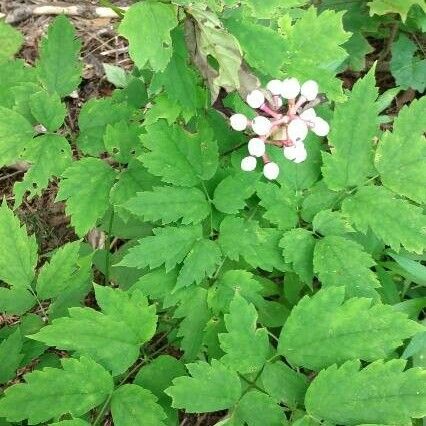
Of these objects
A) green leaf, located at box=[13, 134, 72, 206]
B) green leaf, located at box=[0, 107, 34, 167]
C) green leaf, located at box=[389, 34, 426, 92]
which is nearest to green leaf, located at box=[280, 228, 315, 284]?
green leaf, located at box=[13, 134, 72, 206]

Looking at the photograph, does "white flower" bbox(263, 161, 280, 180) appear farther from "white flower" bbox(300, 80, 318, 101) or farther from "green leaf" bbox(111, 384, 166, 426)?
"green leaf" bbox(111, 384, 166, 426)

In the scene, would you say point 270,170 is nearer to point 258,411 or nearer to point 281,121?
point 281,121

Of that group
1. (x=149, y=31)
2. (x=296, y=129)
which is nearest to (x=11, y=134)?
(x=149, y=31)

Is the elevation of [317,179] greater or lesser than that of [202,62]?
lesser

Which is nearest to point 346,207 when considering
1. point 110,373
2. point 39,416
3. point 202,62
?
point 202,62

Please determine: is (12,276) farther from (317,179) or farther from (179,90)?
(317,179)
